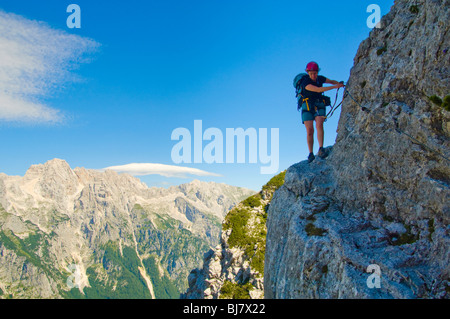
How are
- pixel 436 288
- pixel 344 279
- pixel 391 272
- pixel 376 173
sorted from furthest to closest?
1. pixel 376 173
2. pixel 344 279
3. pixel 391 272
4. pixel 436 288

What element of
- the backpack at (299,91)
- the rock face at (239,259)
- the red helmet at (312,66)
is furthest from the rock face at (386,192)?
the rock face at (239,259)

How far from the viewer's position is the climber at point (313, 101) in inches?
571

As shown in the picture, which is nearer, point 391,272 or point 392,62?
point 391,272

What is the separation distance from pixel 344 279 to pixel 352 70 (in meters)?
11.0

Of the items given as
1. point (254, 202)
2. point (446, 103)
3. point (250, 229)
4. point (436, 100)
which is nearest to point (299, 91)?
point (436, 100)

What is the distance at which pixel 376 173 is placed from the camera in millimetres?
11109

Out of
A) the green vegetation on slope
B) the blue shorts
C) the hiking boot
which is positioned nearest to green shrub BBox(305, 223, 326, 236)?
the hiking boot

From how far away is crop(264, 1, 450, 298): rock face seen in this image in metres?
8.48

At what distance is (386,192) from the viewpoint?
34.6ft

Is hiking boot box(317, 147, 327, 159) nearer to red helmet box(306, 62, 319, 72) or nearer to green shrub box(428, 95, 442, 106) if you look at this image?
red helmet box(306, 62, 319, 72)

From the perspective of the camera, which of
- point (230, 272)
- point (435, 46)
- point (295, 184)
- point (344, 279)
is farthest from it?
point (230, 272)

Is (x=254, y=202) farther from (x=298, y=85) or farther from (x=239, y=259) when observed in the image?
(x=298, y=85)
